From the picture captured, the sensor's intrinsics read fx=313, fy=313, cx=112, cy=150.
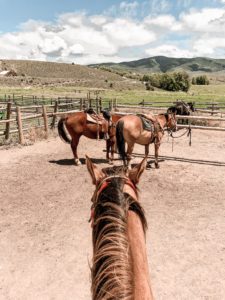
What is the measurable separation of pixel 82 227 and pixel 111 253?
427cm

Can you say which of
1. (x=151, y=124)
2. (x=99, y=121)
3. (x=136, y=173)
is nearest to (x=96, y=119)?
(x=99, y=121)

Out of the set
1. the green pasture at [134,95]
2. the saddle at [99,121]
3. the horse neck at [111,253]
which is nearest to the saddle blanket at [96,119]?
the saddle at [99,121]

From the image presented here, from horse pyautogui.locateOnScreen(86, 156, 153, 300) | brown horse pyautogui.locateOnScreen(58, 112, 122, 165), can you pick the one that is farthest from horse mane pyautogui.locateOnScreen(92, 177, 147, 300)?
brown horse pyautogui.locateOnScreen(58, 112, 122, 165)

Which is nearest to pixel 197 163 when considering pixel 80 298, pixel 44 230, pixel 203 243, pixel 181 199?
pixel 181 199

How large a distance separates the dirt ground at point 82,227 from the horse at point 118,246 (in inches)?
27.0

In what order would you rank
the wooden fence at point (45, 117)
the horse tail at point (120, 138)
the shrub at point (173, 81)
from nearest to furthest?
the horse tail at point (120, 138)
the wooden fence at point (45, 117)
the shrub at point (173, 81)

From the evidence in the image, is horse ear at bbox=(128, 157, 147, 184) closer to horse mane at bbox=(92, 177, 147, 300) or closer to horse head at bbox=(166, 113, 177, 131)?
horse mane at bbox=(92, 177, 147, 300)

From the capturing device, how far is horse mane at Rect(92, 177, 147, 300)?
1.20 m

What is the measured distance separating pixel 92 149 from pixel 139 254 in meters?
9.82

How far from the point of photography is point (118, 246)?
1279 millimetres

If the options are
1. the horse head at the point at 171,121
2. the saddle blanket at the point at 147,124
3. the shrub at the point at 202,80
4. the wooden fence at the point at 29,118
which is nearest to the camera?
the saddle blanket at the point at 147,124

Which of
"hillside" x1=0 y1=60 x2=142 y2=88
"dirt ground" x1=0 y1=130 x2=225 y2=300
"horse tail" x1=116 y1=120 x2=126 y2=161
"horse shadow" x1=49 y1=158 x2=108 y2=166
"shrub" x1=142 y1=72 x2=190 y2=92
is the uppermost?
"hillside" x1=0 y1=60 x2=142 y2=88

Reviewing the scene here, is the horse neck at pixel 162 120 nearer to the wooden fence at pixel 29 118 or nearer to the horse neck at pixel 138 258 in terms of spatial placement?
the wooden fence at pixel 29 118

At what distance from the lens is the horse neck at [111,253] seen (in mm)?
1192
